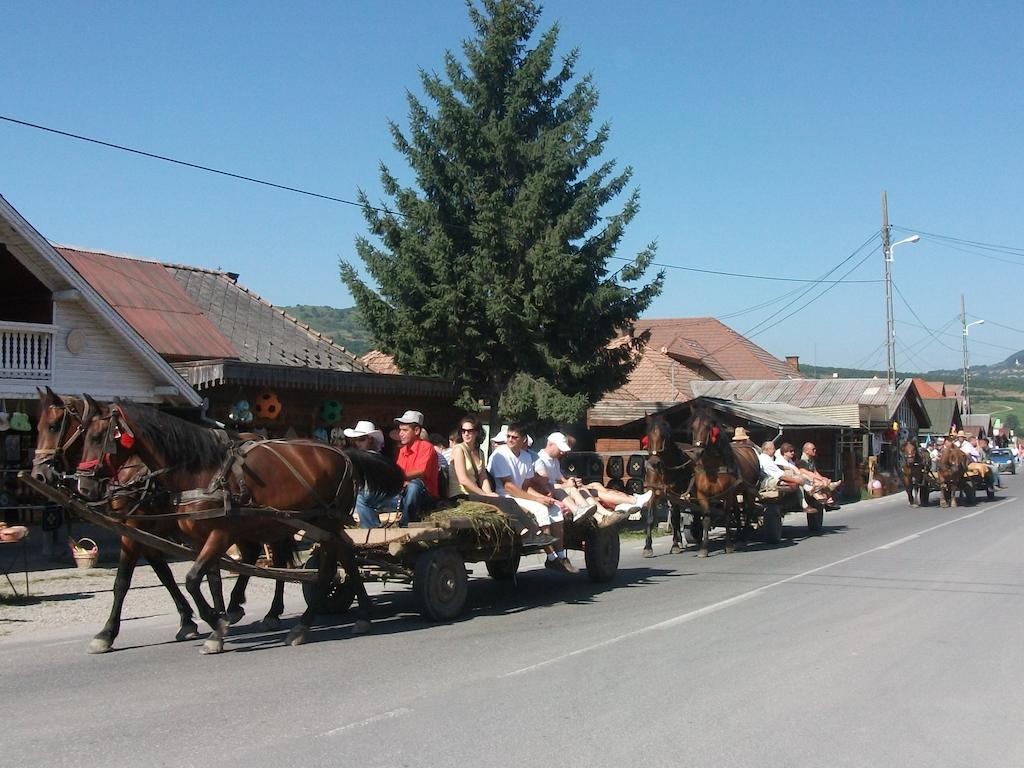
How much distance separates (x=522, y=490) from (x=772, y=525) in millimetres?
8140

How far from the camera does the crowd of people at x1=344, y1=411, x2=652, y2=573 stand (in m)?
10.6

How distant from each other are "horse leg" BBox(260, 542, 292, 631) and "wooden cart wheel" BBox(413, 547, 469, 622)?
1327 mm

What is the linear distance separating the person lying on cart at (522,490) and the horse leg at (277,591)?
250 cm

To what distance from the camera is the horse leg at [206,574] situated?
8508 millimetres

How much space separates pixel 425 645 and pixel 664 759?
3.64 metres

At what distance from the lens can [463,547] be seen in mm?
10273

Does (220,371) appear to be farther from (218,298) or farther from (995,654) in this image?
(995,654)

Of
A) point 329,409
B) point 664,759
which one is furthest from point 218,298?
point 664,759

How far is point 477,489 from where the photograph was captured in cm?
1088

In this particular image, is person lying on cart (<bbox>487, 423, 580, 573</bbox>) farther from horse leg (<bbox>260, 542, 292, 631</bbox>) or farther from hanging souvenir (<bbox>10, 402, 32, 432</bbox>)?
hanging souvenir (<bbox>10, 402, 32, 432</bbox>)

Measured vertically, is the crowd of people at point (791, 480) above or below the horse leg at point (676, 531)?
above

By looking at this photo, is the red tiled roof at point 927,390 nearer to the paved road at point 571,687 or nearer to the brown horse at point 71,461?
the paved road at point 571,687

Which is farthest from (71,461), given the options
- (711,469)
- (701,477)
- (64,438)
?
(711,469)

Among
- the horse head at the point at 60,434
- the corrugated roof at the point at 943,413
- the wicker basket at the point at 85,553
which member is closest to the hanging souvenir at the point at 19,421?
the wicker basket at the point at 85,553
